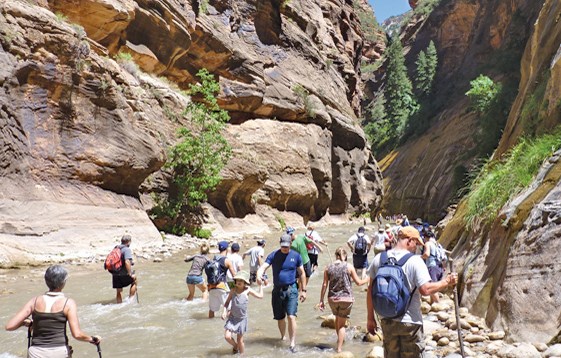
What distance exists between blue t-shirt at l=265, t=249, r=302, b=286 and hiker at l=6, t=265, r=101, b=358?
3.61 metres

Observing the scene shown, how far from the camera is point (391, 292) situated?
14.4 ft

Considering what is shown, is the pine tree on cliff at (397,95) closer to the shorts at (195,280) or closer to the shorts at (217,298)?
the shorts at (195,280)

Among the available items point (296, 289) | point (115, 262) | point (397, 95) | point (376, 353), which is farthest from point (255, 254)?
point (397, 95)

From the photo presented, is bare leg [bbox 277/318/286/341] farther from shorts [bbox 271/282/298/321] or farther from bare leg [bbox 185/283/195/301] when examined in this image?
bare leg [bbox 185/283/195/301]

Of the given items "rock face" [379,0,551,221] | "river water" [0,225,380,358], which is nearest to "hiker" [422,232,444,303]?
"river water" [0,225,380,358]

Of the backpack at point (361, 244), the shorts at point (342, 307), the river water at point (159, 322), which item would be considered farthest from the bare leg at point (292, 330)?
the backpack at point (361, 244)

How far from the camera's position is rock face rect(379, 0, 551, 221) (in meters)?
48.2

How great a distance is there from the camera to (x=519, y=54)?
47312 millimetres

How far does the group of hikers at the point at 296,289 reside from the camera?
450cm

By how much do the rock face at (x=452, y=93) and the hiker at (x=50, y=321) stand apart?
40492 millimetres

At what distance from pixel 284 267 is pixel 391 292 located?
356cm

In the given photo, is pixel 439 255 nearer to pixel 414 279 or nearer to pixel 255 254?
pixel 255 254

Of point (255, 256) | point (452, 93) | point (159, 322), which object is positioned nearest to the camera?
point (159, 322)

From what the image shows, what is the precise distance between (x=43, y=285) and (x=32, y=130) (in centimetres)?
844
